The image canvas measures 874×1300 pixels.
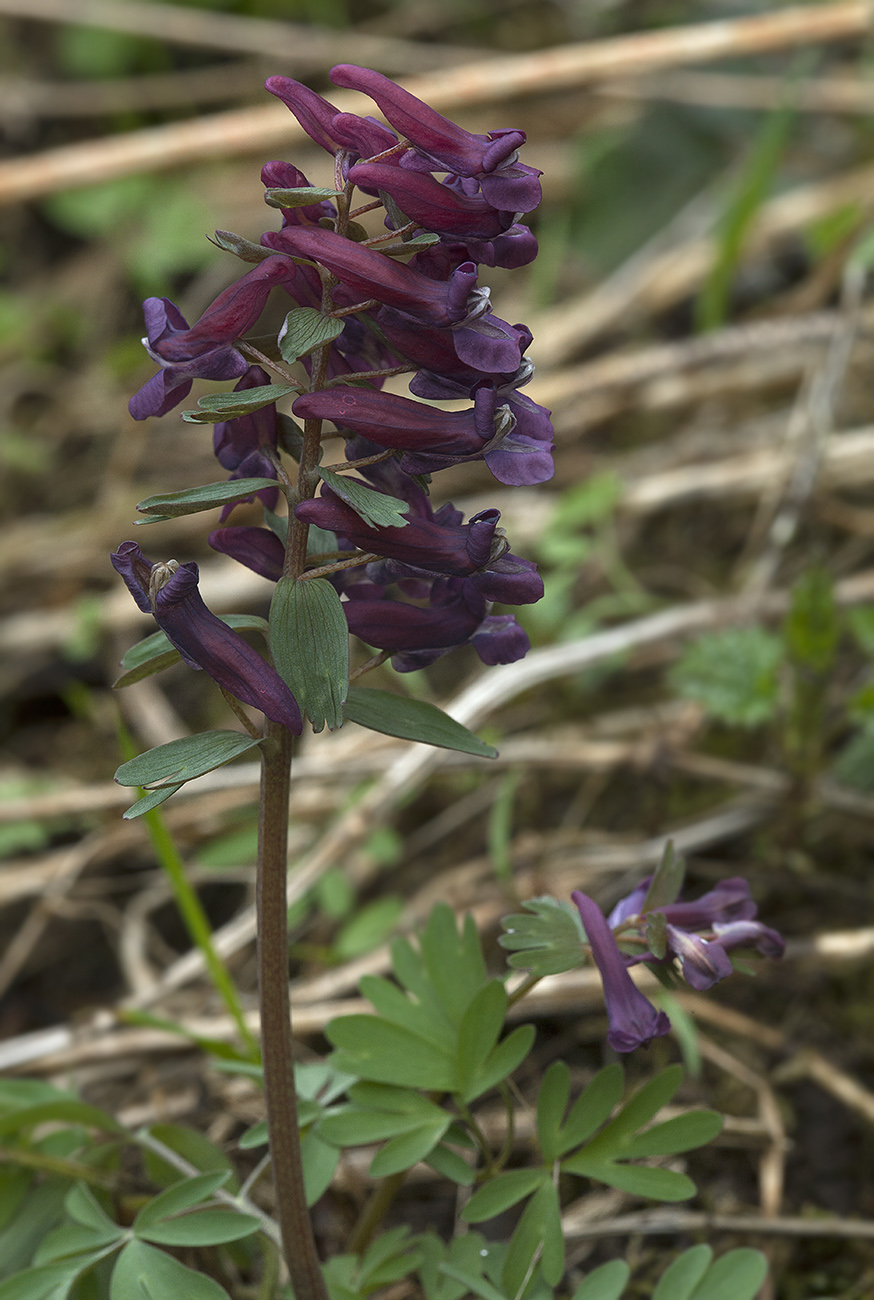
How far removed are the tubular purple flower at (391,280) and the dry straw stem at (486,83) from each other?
3231 mm

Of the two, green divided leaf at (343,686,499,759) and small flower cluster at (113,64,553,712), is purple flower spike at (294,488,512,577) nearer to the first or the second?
small flower cluster at (113,64,553,712)

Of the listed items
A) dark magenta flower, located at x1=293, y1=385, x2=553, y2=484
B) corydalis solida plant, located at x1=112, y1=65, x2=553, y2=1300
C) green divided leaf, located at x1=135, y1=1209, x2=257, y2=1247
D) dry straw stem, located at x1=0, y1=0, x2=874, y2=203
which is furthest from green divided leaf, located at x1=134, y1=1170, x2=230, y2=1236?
dry straw stem, located at x1=0, y1=0, x2=874, y2=203

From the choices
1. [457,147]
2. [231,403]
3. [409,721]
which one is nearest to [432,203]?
[457,147]

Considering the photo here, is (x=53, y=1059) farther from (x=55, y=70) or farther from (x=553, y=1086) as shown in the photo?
(x=55, y=70)

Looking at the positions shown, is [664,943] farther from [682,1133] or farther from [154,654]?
[154,654]

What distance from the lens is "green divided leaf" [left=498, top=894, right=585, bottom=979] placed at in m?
1.30

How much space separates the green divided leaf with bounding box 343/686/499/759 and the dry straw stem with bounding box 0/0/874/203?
339 centimetres

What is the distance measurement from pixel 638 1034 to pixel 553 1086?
22cm

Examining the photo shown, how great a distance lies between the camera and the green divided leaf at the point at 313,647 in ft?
3.71

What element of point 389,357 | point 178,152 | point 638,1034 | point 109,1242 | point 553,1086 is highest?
point 389,357

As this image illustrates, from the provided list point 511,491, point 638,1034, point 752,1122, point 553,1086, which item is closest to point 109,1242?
point 553,1086

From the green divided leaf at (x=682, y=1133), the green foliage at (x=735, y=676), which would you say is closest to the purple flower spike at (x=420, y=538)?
the green divided leaf at (x=682, y=1133)

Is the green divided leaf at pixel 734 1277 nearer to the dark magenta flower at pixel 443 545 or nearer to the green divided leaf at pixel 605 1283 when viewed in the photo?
the green divided leaf at pixel 605 1283

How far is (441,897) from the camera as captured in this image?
2.38m
